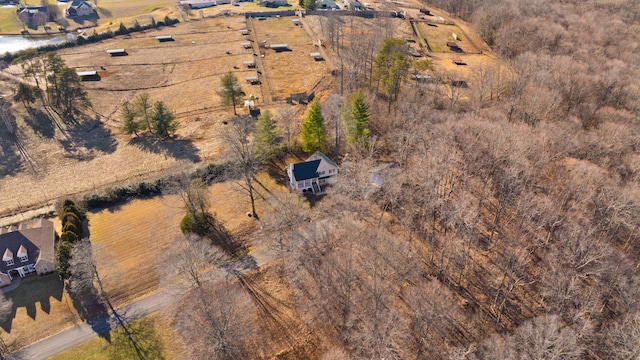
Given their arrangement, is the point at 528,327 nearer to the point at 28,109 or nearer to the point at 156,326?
the point at 156,326

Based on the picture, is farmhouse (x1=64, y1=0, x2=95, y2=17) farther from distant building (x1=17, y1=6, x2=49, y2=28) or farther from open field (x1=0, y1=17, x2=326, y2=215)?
open field (x1=0, y1=17, x2=326, y2=215)

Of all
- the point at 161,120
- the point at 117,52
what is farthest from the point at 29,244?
the point at 117,52

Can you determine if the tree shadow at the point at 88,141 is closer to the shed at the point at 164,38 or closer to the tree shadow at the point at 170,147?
the tree shadow at the point at 170,147

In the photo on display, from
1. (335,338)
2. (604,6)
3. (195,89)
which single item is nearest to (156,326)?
(335,338)

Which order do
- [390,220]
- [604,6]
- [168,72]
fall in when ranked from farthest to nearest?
1. [604,6]
2. [168,72]
3. [390,220]

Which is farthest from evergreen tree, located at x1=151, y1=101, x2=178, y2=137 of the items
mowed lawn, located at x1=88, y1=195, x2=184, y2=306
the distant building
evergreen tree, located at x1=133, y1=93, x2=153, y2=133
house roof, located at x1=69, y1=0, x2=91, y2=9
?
house roof, located at x1=69, y1=0, x2=91, y2=9

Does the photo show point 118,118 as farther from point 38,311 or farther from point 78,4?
point 78,4

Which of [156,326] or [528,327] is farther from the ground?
[528,327]
